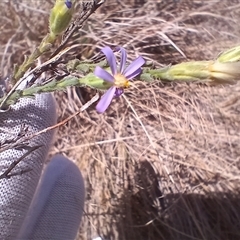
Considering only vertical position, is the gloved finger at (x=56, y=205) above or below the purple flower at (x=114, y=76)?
above

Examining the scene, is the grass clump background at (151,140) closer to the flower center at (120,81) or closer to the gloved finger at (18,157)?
the gloved finger at (18,157)

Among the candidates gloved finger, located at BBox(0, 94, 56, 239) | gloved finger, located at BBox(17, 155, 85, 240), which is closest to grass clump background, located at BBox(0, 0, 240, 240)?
gloved finger, located at BBox(17, 155, 85, 240)

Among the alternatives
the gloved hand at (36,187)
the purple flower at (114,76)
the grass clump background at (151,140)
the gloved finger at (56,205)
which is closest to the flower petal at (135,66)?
the purple flower at (114,76)

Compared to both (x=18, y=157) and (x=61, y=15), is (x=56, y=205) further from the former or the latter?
(x=61, y=15)

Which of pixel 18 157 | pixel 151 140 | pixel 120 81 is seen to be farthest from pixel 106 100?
pixel 151 140

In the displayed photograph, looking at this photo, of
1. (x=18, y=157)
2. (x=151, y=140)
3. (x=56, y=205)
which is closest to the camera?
(x=18, y=157)

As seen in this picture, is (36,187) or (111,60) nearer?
(111,60)

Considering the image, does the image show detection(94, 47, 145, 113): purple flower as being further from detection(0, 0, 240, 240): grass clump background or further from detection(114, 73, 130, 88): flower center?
detection(0, 0, 240, 240): grass clump background
